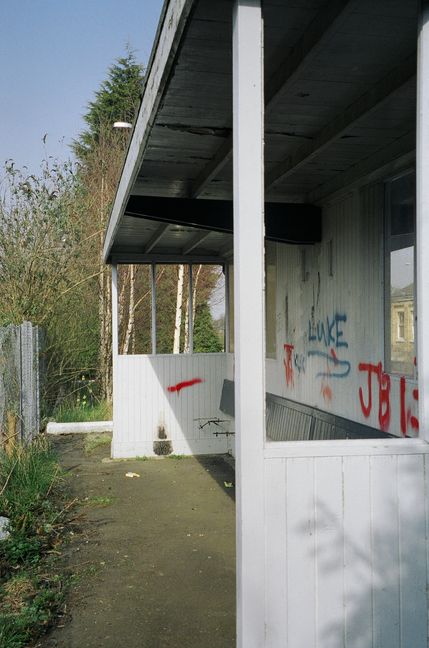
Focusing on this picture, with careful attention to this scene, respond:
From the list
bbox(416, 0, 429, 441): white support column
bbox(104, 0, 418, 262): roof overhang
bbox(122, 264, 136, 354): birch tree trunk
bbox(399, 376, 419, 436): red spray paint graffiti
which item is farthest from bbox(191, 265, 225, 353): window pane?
bbox(416, 0, 429, 441): white support column

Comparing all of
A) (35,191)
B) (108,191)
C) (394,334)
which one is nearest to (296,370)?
(394,334)

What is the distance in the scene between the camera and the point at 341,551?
2754 mm

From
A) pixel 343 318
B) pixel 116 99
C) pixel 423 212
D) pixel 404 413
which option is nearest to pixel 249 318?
pixel 423 212

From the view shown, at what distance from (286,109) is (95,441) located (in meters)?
8.53

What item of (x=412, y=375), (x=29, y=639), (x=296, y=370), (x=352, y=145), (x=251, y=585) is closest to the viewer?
(x=251, y=585)

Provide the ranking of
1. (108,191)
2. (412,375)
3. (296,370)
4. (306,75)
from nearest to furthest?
(306,75), (412,375), (296,370), (108,191)

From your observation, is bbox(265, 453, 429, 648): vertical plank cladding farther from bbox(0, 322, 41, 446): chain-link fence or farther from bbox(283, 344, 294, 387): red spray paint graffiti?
bbox(0, 322, 41, 446): chain-link fence

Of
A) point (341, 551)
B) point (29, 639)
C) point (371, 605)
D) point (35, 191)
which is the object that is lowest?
point (29, 639)

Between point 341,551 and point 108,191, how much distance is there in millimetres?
16781

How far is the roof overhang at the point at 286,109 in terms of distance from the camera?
10.3ft

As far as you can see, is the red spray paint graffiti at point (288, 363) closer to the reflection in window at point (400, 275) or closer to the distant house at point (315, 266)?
the distant house at point (315, 266)

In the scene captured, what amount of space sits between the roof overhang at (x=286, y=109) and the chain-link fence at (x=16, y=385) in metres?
2.20

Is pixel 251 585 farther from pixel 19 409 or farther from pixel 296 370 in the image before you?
pixel 19 409

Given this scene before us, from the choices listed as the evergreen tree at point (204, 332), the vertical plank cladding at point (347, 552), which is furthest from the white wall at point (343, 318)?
the evergreen tree at point (204, 332)
